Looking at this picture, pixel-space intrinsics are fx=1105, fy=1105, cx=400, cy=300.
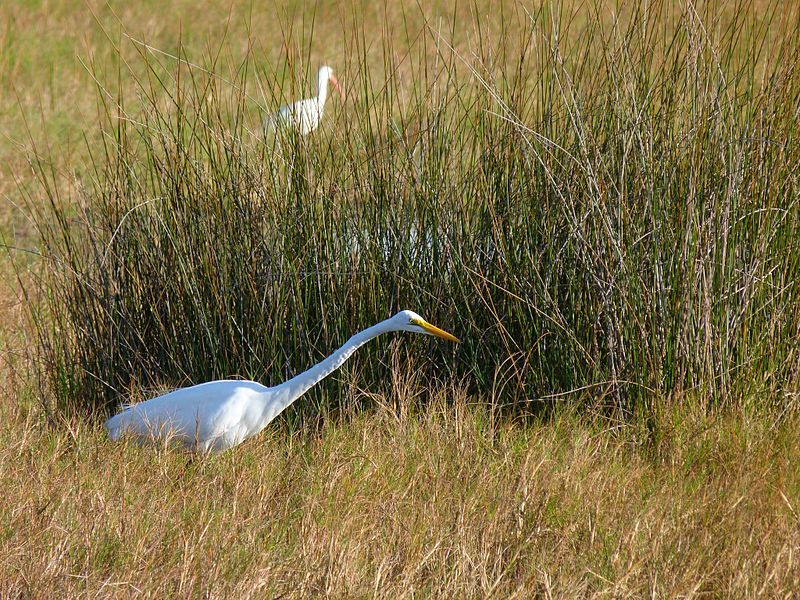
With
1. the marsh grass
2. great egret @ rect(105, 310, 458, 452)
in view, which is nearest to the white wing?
great egret @ rect(105, 310, 458, 452)

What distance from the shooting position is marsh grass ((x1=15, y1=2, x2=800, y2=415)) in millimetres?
3400

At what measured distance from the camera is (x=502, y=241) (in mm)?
3549

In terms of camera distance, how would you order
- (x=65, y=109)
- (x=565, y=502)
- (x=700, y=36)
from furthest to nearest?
(x=65, y=109) < (x=700, y=36) < (x=565, y=502)

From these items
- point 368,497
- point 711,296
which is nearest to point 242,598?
point 368,497

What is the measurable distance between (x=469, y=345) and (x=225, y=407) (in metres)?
0.90

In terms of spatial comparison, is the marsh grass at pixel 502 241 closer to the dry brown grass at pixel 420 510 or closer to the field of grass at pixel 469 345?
the field of grass at pixel 469 345

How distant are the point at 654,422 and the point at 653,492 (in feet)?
1.28

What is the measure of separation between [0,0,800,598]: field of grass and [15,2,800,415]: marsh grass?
0.01m

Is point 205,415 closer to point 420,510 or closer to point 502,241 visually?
point 420,510

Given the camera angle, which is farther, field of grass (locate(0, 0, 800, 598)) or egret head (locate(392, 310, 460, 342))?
egret head (locate(392, 310, 460, 342))

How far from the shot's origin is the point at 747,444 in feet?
10.2

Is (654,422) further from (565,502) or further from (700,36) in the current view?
(700,36)

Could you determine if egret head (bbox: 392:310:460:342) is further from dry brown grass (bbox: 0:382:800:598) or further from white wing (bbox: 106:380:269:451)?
white wing (bbox: 106:380:269:451)

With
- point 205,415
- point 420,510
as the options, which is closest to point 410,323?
point 420,510
